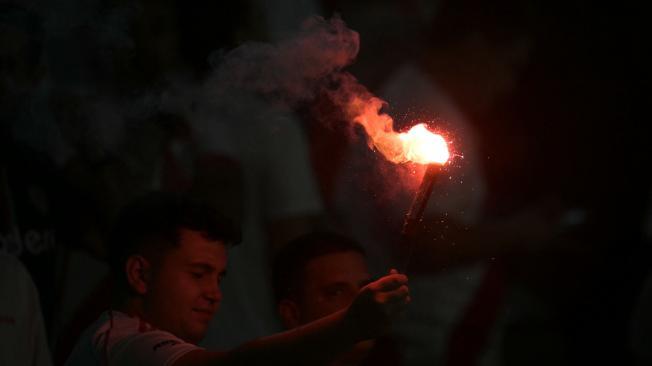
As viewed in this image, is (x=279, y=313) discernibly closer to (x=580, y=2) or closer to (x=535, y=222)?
(x=535, y=222)

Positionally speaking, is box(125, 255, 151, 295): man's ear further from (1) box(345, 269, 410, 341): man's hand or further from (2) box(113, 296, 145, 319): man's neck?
(1) box(345, 269, 410, 341): man's hand

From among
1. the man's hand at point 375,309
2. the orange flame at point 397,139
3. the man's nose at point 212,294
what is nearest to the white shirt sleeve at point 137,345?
the man's nose at point 212,294

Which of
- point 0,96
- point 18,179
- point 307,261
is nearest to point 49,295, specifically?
point 18,179

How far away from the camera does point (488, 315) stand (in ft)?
12.7

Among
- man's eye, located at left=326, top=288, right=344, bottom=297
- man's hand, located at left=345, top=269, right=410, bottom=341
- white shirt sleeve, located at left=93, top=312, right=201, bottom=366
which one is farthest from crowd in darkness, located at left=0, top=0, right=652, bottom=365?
man's hand, located at left=345, top=269, right=410, bottom=341

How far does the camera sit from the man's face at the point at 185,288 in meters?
2.41

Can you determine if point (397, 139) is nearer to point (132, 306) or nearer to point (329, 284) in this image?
point (329, 284)

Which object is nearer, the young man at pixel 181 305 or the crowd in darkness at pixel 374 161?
the young man at pixel 181 305

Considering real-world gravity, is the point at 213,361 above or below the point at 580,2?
below

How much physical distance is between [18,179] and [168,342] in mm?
1510

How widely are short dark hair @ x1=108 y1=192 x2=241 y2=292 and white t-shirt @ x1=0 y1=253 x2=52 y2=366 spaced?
0.38 meters

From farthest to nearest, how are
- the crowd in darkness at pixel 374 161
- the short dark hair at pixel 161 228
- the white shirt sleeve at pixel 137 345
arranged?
the crowd in darkness at pixel 374 161
the short dark hair at pixel 161 228
the white shirt sleeve at pixel 137 345

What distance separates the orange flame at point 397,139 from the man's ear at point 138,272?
83 centimetres

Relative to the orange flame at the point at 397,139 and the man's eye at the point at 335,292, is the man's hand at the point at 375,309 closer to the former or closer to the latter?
the orange flame at the point at 397,139
